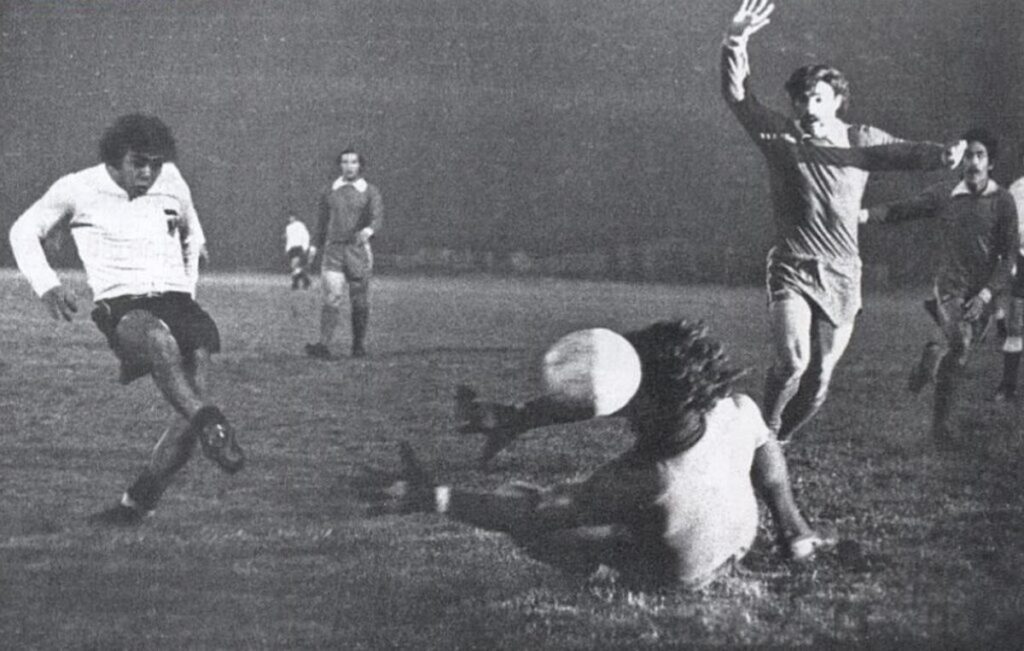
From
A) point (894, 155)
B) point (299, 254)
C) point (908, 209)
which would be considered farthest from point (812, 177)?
point (299, 254)

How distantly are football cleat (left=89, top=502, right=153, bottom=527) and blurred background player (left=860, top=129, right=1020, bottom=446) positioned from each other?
253cm

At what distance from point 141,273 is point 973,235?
2728 mm

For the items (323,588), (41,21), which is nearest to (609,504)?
(323,588)

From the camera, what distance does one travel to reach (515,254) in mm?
4629

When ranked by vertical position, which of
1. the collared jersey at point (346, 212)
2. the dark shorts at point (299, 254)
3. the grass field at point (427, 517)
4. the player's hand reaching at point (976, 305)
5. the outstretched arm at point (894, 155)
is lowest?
the grass field at point (427, 517)

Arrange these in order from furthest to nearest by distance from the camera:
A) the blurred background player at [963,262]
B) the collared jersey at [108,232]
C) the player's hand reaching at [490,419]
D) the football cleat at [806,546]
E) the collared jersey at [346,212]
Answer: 1. the collared jersey at [346,212]
2. the blurred background player at [963,262]
3. the collared jersey at [108,232]
4. the football cleat at [806,546]
5. the player's hand reaching at [490,419]

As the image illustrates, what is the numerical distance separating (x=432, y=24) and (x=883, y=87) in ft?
4.60

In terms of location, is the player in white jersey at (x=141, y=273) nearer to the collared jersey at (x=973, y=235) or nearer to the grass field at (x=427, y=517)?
the grass field at (x=427, y=517)

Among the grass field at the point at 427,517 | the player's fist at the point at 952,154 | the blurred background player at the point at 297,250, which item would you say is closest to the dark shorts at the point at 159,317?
the grass field at the point at 427,517

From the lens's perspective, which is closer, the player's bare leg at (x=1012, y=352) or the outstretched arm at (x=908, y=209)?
the outstretched arm at (x=908, y=209)

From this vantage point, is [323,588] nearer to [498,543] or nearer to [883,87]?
[498,543]

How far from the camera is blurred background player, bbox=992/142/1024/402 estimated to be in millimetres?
3836

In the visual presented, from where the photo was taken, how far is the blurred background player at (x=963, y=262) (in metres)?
3.73

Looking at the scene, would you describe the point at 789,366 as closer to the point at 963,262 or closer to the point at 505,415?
the point at 963,262
